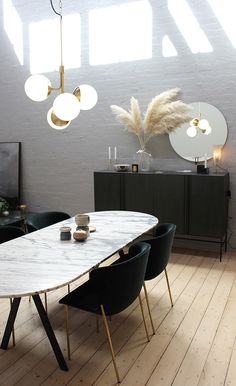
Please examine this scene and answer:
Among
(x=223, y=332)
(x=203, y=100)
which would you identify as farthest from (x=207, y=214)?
(x=223, y=332)

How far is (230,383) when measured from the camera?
2.29m

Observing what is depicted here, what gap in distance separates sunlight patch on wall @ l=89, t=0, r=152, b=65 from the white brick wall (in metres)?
0.10

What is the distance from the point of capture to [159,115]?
4.73m

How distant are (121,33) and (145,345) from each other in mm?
4081

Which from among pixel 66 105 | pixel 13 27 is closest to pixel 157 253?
pixel 66 105

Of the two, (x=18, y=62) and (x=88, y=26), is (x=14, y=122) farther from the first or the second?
(x=88, y=26)

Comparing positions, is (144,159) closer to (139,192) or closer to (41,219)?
(139,192)

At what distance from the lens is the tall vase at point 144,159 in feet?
16.4

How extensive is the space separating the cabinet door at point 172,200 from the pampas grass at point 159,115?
0.68 m

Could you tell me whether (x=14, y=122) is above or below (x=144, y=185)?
above

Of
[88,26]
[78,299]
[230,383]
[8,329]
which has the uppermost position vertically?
[88,26]

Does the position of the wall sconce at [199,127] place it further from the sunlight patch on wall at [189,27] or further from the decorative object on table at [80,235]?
the decorative object on table at [80,235]

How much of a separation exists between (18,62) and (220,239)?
4.07m

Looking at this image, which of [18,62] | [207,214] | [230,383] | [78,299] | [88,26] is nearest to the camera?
[230,383]
